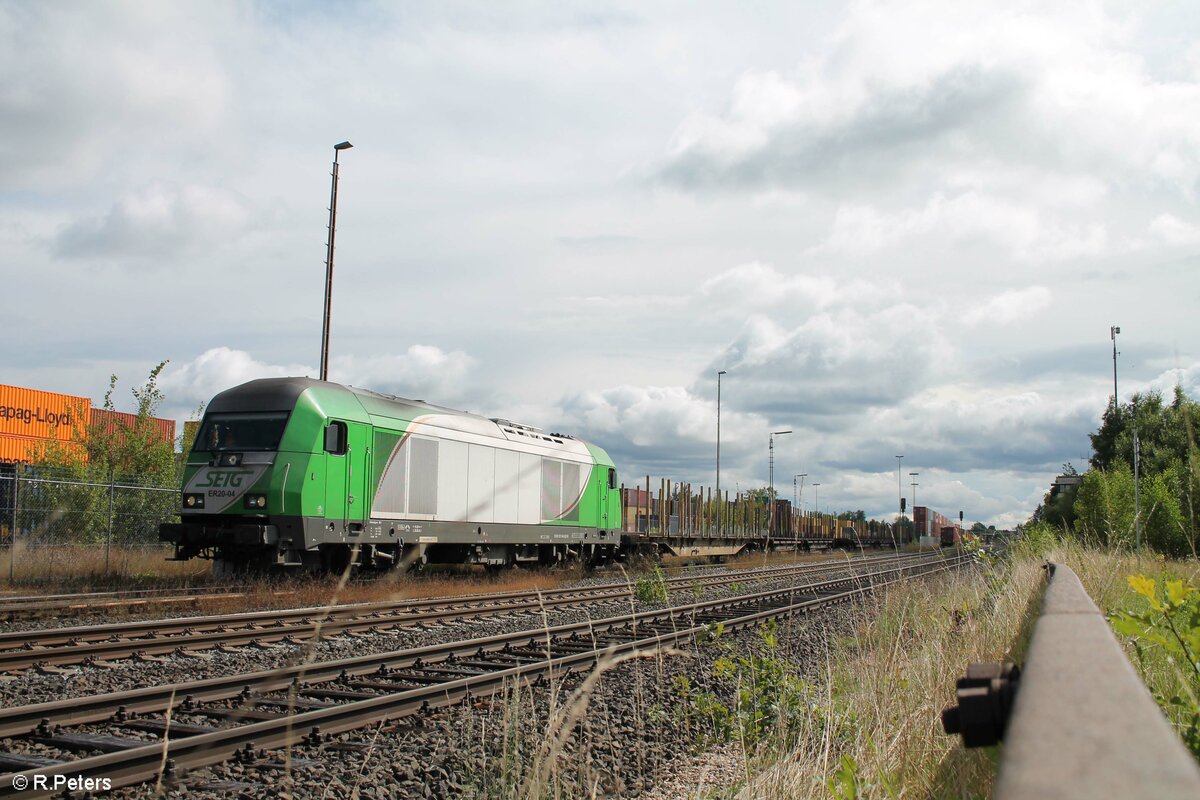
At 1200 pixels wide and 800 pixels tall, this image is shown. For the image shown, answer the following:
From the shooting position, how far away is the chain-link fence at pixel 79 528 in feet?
61.4

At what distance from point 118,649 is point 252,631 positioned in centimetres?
159

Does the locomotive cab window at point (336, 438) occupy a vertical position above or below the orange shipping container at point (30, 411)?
below

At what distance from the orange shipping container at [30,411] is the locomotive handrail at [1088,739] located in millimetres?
48306

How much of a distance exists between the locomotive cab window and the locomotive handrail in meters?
15.3

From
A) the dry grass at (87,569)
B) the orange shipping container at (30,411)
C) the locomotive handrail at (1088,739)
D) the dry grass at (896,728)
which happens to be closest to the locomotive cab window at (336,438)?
the dry grass at (87,569)

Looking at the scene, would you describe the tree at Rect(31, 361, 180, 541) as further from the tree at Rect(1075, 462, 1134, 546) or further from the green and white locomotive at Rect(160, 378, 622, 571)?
the tree at Rect(1075, 462, 1134, 546)

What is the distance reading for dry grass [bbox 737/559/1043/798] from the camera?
3.80 metres

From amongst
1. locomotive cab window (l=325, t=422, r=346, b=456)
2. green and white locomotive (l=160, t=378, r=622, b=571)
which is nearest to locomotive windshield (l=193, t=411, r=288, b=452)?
green and white locomotive (l=160, t=378, r=622, b=571)

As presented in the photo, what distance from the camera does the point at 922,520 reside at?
67.6 meters

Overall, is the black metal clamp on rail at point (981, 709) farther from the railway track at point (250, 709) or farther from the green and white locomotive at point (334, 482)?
the green and white locomotive at point (334, 482)

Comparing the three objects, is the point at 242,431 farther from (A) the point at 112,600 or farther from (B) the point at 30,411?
(B) the point at 30,411

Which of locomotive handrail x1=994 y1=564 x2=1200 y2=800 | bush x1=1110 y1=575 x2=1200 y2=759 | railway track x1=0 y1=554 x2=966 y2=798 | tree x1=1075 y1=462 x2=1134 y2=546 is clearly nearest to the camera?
locomotive handrail x1=994 y1=564 x2=1200 y2=800

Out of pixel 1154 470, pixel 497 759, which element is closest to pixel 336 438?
pixel 497 759

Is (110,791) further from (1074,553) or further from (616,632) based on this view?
(1074,553)
